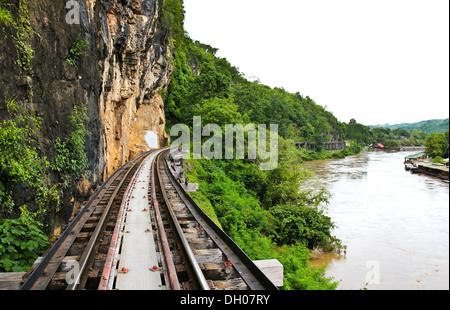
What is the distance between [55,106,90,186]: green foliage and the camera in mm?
8198

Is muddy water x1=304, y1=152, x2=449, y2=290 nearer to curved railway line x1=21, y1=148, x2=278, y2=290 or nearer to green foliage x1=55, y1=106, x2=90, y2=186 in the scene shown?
curved railway line x1=21, y1=148, x2=278, y2=290

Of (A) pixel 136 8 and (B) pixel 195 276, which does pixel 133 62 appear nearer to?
(A) pixel 136 8

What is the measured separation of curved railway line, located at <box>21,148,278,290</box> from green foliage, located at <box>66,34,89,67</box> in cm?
513

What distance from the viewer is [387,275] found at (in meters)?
13.0

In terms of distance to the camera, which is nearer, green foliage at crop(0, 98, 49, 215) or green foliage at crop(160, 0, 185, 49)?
green foliage at crop(0, 98, 49, 215)

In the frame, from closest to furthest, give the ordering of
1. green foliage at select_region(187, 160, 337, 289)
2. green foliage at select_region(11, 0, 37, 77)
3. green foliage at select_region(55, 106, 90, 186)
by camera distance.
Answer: green foliage at select_region(11, 0, 37, 77), green foliage at select_region(55, 106, 90, 186), green foliage at select_region(187, 160, 337, 289)

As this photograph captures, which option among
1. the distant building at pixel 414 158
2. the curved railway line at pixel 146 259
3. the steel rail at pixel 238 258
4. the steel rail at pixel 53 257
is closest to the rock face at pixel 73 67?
the steel rail at pixel 53 257

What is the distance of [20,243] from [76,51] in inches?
262

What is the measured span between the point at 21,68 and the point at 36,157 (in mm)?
2050

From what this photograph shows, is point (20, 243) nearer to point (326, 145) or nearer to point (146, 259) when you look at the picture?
point (146, 259)

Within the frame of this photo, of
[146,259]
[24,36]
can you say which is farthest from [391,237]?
[24,36]

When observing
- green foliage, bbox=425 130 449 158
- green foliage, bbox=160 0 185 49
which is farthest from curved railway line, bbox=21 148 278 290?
green foliage, bbox=425 130 449 158

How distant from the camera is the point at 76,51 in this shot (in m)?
9.61
